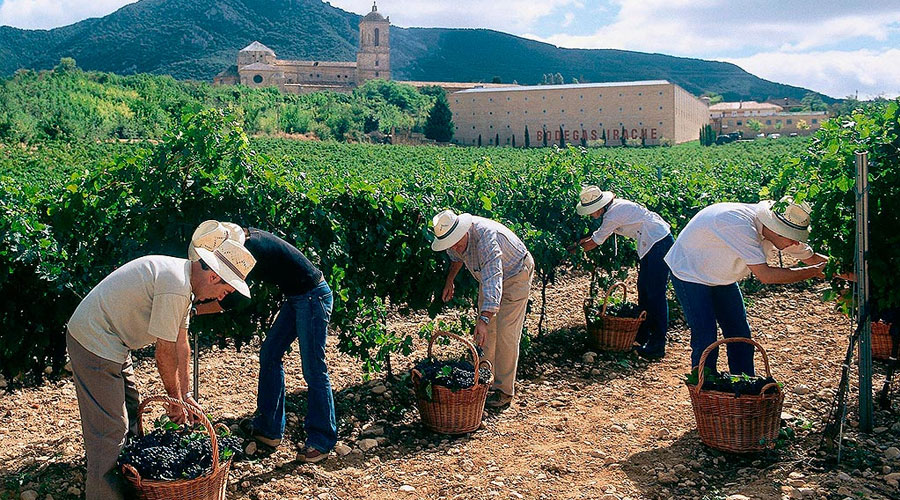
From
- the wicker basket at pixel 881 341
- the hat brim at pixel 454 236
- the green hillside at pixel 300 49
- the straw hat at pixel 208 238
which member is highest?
the green hillside at pixel 300 49

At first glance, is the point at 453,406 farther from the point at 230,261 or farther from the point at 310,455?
the point at 230,261

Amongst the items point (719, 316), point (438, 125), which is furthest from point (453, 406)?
point (438, 125)

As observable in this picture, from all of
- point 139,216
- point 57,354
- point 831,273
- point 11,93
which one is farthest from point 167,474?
point 11,93

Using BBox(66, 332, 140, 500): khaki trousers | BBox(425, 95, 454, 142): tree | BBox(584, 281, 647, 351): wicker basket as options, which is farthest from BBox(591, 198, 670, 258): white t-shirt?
BBox(425, 95, 454, 142): tree

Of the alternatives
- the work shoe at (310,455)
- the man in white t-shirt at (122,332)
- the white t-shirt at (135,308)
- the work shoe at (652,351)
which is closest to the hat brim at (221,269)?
the man in white t-shirt at (122,332)

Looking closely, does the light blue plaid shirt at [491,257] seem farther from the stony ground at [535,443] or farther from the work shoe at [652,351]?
the work shoe at [652,351]

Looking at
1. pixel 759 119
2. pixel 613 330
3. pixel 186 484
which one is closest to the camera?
pixel 186 484

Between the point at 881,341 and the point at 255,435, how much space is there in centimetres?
519

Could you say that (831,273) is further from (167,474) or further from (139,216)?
(139,216)

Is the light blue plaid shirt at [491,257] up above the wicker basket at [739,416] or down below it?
above

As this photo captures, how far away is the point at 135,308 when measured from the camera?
353 centimetres

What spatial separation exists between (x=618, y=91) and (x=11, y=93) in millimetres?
48442

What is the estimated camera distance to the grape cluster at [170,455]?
3512mm

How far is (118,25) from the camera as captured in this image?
134625 millimetres
